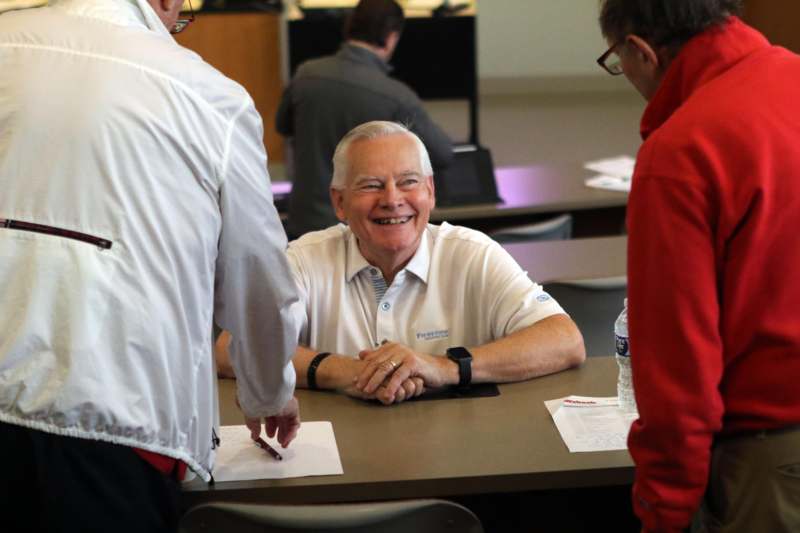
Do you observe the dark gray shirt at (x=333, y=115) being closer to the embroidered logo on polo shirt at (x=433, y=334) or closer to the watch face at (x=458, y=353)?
the embroidered logo on polo shirt at (x=433, y=334)

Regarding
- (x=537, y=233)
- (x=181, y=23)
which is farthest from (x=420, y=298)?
(x=537, y=233)

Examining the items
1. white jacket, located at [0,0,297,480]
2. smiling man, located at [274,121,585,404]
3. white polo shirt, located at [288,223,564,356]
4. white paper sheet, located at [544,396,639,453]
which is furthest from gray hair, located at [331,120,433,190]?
white jacket, located at [0,0,297,480]

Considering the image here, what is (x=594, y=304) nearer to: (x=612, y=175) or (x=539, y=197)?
(x=539, y=197)

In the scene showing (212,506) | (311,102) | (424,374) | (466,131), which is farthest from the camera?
(466,131)

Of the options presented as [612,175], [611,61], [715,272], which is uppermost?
[611,61]

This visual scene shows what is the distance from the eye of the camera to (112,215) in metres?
1.66

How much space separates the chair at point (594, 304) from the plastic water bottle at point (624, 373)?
75 centimetres

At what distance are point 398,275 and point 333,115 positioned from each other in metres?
1.99

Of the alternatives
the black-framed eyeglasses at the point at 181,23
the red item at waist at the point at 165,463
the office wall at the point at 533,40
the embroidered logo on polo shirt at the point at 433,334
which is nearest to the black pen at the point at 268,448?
the red item at waist at the point at 165,463

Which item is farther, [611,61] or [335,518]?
[611,61]

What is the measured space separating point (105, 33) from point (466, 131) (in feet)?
24.8

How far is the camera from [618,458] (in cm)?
209

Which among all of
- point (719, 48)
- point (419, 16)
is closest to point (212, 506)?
point (719, 48)

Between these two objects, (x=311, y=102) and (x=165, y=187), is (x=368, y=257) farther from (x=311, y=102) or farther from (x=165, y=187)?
(x=311, y=102)
